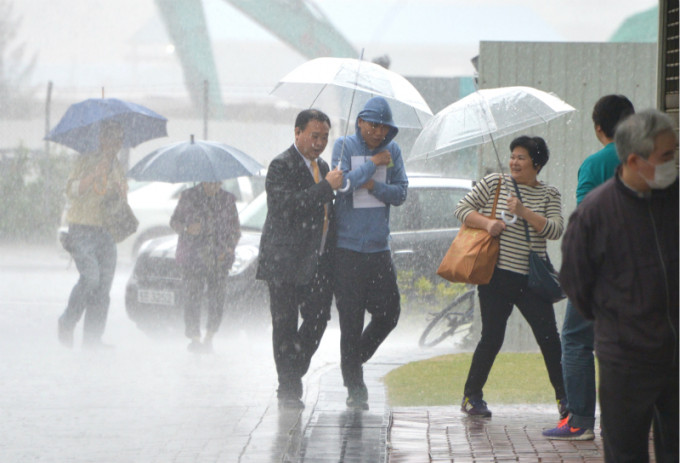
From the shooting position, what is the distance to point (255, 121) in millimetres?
23000

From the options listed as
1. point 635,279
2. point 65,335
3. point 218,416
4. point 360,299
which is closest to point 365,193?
point 360,299

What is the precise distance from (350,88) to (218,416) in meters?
2.25

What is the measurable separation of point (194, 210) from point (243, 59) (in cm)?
1666

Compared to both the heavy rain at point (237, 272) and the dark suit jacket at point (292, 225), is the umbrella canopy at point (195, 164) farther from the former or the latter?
the dark suit jacket at point (292, 225)

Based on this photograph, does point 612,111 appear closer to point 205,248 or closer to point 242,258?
point 205,248

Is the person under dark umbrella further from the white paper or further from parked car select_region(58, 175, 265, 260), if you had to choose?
parked car select_region(58, 175, 265, 260)

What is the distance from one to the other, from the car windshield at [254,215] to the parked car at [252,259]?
0.01 m

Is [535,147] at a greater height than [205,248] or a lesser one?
greater

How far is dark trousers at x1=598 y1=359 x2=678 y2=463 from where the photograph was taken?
3838 mm

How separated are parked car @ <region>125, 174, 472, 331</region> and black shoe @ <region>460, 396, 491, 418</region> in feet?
14.7

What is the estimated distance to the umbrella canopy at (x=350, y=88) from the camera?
726 centimetres

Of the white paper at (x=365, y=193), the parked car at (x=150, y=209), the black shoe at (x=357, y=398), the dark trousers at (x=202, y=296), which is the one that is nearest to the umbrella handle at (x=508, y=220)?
the white paper at (x=365, y=193)

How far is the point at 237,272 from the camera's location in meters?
11.0

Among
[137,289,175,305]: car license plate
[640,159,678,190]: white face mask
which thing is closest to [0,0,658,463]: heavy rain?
[137,289,175,305]: car license plate
